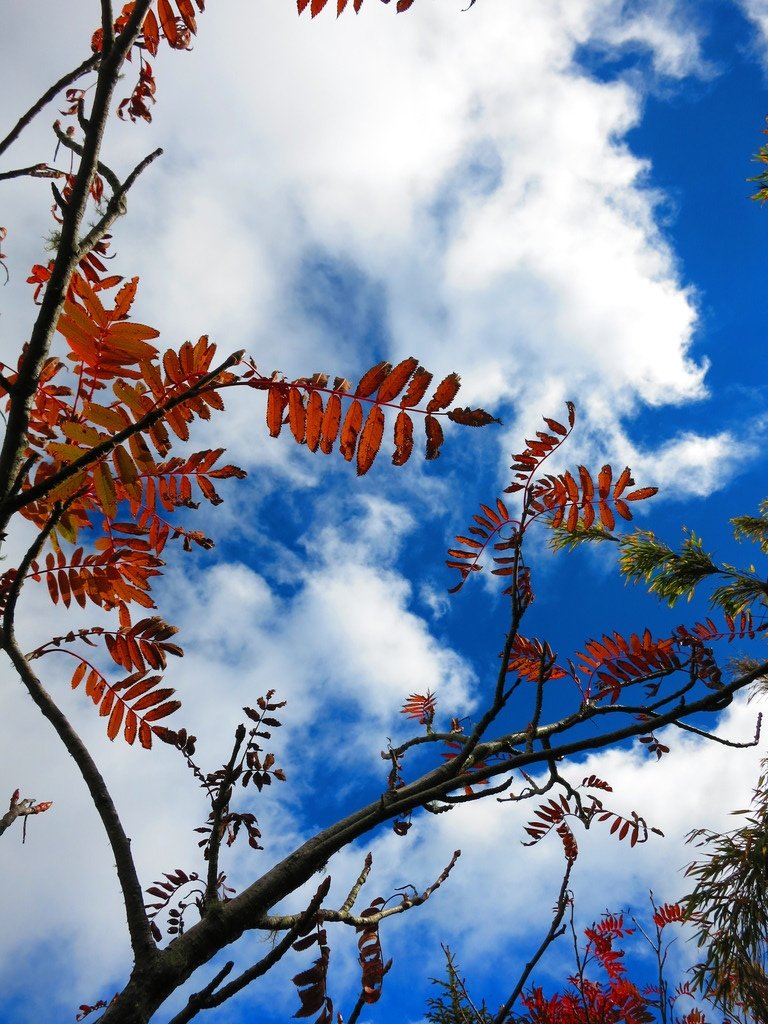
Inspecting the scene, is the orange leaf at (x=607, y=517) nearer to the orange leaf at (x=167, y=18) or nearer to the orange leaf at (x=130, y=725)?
the orange leaf at (x=130, y=725)

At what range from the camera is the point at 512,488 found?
1.64 metres

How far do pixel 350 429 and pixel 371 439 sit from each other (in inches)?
1.6

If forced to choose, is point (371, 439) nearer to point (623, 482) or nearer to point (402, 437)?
point (402, 437)

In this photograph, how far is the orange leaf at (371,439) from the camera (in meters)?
1.10

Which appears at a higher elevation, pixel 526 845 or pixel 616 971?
pixel 616 971

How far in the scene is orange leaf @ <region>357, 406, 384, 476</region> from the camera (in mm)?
1099

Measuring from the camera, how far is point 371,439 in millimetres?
1102

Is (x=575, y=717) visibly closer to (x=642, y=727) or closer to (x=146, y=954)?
(x=642, y=727)

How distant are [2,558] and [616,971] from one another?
6.34 meters

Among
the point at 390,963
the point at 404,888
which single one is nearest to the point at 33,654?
the point at 390,963

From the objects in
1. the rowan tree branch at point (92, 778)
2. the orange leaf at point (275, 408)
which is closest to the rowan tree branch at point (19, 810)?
the rowan tree branch at point (92, 778)

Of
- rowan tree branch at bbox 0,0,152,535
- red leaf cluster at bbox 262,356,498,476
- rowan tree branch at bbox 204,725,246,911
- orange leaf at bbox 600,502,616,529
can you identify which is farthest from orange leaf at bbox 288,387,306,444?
orange leaf at bbox 600,502,616,529

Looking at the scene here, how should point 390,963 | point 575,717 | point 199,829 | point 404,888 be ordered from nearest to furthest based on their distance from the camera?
point 390,963 → point 575,717 → point 404,888 → point 199,829

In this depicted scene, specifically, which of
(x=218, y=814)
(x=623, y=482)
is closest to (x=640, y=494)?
(x=623, y=482)
